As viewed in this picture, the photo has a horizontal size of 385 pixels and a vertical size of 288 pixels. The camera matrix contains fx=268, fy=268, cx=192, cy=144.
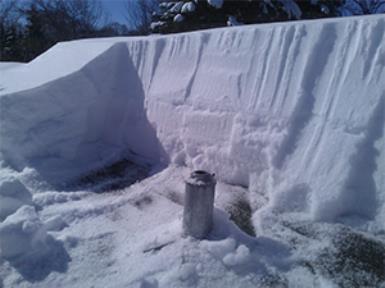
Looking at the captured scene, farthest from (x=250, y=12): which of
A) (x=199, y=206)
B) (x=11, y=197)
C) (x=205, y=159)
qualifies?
(x=11, y=197)

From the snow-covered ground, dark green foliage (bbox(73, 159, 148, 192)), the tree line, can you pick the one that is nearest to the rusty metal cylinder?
the snow-covered ground

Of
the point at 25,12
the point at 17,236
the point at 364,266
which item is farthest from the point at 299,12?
the point at 25,12

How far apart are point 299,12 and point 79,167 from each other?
9.18 metres

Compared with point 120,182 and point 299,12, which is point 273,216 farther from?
point 299,12

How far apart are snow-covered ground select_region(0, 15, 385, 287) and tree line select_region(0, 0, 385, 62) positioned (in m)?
6.62

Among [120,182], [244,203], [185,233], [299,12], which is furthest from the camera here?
[299,12]

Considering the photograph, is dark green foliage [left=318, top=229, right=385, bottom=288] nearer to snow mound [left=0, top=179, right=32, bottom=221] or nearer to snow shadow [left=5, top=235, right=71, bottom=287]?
snow shadow [left=5, top=235, right=71, bottom=287]

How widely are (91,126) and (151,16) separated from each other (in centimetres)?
1575

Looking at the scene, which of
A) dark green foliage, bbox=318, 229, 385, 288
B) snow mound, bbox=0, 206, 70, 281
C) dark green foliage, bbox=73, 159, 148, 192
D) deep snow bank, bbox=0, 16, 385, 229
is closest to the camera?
dark green foliage, bbox=318, 229, 385, 288

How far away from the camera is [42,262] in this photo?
1750 millimetres

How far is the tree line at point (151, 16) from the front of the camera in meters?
9.37

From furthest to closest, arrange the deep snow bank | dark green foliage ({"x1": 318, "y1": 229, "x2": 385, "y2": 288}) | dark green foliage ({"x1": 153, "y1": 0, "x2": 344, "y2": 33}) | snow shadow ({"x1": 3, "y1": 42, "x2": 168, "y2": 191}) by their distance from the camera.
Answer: dark green foliage ({"x1": 153, "y1": 0, "x2": 344, "y2": 33})
snow shadow ({"x1": 3, "y1": 42, "x2": 168, "y2": 191})
the deep snow bank
dark green foliage ({"x1": 318, "y1": 229, "x2": 385, "y2": 288})

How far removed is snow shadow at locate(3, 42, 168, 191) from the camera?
3076 millimetres

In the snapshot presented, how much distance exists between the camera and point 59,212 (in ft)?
7.59
